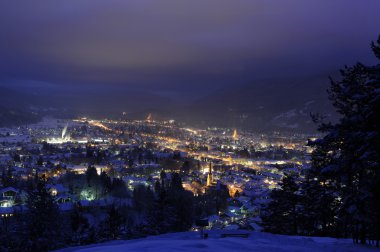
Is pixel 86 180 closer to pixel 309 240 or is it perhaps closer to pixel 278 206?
Answer: pixel 278 206

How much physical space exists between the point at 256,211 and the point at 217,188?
13.8 meters

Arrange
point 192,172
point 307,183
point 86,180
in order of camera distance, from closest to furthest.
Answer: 1. point 307,183
2. point 86,180
3. point 192,172

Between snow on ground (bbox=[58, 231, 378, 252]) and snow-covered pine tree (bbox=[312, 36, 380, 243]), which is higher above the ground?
snow-covered pine tree (bbox=[312, 36, 380, 243])

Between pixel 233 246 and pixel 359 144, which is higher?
pixel 359 144

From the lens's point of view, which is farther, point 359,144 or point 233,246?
point 359,144

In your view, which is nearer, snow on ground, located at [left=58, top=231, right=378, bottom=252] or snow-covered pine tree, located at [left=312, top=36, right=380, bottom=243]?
snow on ground, located at [left=58, top=231, right=378, bottom=252]

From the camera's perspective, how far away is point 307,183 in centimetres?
1722

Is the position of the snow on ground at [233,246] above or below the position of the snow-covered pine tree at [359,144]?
below

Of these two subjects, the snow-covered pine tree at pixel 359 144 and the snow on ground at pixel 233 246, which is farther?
the snow-covered pine tree at pixel 359 144

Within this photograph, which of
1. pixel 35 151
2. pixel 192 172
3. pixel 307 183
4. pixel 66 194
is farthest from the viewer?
pixel 35 151

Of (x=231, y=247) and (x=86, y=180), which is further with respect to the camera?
(x=86, y=180)

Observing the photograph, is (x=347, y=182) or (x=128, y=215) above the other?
(x=347, y=182)

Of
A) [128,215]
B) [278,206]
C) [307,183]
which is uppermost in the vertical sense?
[307,183]

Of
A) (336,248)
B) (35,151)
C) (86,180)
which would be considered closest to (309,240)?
(336,248)
